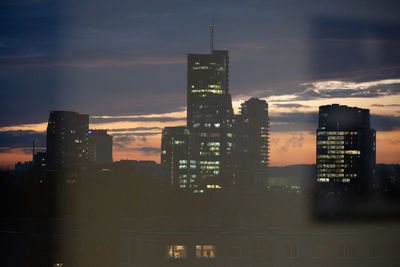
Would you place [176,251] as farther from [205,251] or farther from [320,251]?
[320,251]

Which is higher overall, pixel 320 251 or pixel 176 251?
pixel 320 251

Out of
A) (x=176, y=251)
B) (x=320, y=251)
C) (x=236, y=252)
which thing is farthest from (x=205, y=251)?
(x=320, y=251)

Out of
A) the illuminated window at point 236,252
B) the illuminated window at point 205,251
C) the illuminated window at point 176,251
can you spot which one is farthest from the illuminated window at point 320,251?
the illuminated window at point 176,251

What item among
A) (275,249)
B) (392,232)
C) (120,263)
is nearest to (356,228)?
(392,232)

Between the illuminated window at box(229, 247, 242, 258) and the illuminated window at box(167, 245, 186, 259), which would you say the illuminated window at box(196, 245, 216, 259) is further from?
the illuminated window at box(229, 247, 242, 258)

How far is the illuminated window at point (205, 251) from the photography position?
50750 mm

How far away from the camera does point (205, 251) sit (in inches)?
2004

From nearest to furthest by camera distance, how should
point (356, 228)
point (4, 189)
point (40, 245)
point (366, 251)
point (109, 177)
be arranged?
1. point (366, 251)
2. point (356, 228)
3. point (40, 245)
4. point (4, 189)
5. point (109, 177)

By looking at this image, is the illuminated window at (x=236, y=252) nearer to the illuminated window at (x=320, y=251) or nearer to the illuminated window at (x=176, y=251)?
the illuminated window at (x=176, y=251)

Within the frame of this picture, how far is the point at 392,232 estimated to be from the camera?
51.0 m

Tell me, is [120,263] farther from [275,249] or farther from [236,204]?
[236,204]

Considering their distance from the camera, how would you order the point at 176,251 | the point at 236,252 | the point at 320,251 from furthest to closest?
the point at 236,252
the point at 176,251
the point at 320,251

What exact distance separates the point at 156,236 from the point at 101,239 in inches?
966

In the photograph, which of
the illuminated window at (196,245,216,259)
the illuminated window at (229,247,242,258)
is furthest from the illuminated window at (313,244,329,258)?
the illuminated window at (196,245,216,259)
